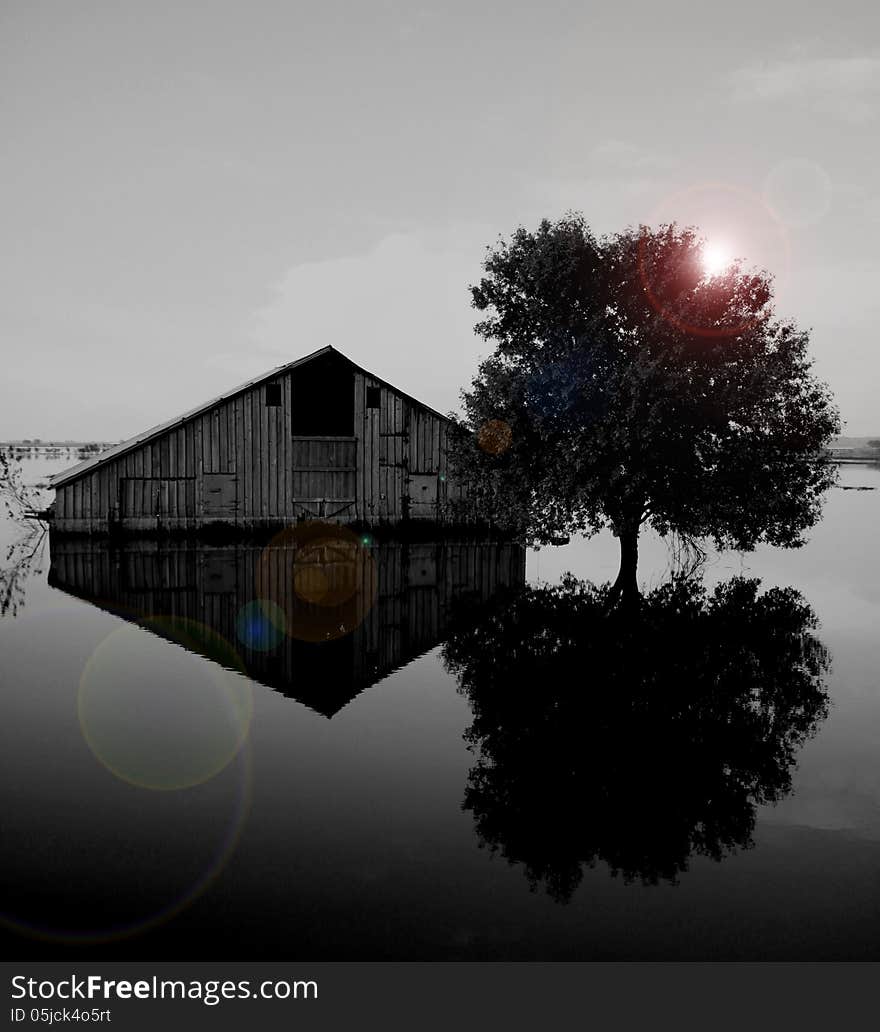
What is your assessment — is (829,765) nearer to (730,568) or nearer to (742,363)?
(742,363)

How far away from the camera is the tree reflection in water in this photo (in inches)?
402

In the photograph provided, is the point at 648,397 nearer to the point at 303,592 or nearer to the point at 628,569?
the point at 628,569

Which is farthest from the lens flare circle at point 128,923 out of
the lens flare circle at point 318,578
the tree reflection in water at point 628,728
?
the lens flare circle at point 318,578

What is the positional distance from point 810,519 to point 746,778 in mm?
19227

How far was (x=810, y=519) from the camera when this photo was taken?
95.6 ft

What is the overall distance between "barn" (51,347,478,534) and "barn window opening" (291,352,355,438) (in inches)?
2.0

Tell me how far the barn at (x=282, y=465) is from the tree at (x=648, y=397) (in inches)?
503

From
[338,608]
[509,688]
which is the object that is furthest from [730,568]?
[509,688]

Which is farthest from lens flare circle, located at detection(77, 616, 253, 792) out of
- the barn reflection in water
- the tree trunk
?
the tree trunk

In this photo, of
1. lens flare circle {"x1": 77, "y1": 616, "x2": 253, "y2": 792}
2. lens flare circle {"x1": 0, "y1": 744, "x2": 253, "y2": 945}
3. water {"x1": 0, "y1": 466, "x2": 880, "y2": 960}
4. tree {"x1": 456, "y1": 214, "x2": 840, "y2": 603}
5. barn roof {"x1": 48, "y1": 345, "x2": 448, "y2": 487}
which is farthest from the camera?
barn roof {"x1": 48, "y1": 345, "x2": 448, "y2": 487}

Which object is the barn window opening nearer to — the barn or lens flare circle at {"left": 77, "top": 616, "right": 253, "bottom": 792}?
the barn

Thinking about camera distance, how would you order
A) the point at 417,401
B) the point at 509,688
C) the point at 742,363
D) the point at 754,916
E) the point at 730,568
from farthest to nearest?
the point at 417,401, the point at 730,568, the point at 742,363, the point at 509,688, the point at 754,916

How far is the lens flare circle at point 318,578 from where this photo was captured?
23.4 meters

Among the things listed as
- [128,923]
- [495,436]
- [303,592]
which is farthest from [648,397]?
[128,923]
